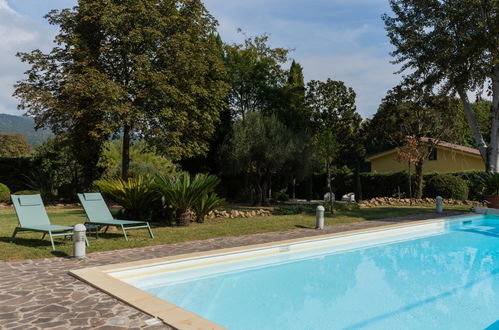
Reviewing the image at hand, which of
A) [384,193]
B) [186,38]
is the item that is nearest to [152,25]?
[186,38]

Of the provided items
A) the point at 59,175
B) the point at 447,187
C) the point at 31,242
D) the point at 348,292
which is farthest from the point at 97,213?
the point at 447,187

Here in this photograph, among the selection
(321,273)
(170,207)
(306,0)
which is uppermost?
(306,0)

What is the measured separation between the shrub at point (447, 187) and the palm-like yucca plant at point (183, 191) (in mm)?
16433

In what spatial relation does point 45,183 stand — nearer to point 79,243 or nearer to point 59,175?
point 59,175

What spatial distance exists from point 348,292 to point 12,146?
6488cm

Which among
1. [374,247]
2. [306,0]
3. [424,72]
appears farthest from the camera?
[424,72]

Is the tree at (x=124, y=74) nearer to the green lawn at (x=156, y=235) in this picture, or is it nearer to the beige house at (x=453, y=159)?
the green lawn at (x=156, y=235)

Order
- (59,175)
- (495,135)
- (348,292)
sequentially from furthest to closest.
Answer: (59,175), (495,135), (348,292)

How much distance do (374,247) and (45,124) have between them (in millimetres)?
16166

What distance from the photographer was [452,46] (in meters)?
19.6

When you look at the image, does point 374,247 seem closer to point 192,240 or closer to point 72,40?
point 192,240

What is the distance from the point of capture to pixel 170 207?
12.6 metres

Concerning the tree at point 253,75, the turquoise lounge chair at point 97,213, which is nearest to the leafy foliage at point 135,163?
the tree at point 253,75

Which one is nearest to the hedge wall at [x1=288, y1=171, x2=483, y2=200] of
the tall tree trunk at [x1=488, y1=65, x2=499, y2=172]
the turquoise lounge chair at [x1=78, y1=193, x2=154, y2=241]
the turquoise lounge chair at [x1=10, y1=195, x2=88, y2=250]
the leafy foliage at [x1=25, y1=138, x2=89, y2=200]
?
the tall tree trunk at [x1=488, y1=65, x2=499, y2=172]
